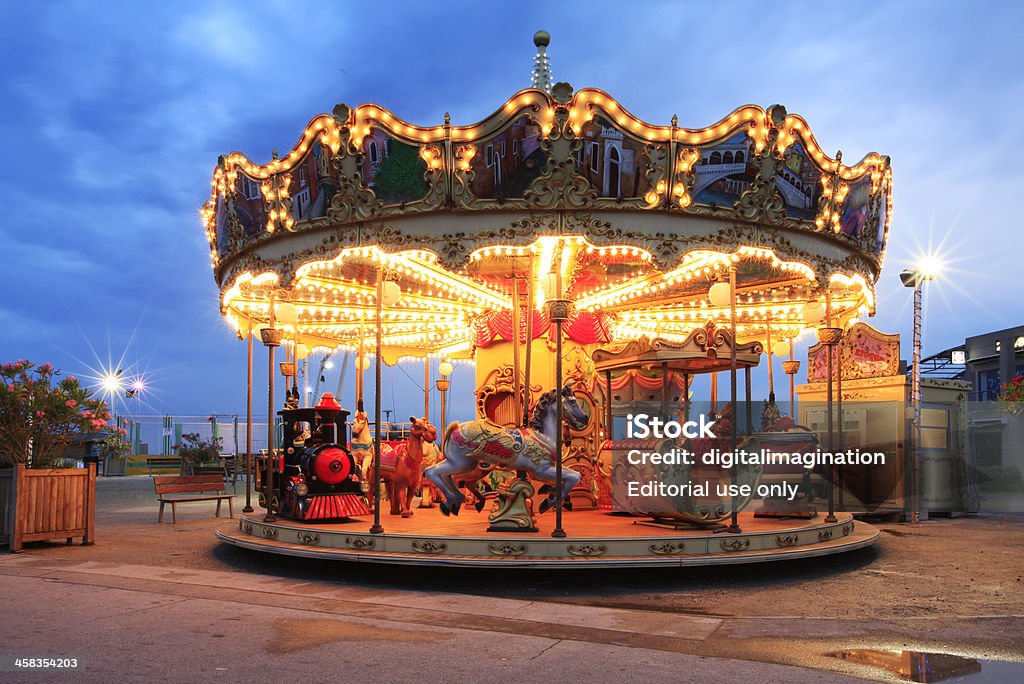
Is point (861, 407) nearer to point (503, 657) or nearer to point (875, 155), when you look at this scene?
point (875, 155)

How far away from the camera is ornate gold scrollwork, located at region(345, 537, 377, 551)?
8.62 meters

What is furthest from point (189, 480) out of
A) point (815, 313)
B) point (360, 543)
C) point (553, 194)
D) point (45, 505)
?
point (815, 313)

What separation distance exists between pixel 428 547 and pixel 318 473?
8.08 feet

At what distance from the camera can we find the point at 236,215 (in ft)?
36.1

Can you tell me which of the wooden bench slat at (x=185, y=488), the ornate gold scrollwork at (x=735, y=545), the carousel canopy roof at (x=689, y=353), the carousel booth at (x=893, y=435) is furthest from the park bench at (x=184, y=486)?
the carousel booth at (x=893, y=435)

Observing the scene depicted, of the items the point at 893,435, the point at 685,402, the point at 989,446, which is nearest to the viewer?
the point at 685,402

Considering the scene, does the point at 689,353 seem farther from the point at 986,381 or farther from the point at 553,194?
the point at 986,381

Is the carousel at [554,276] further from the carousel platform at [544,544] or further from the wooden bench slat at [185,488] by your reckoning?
the wooden bench slat at [185,488]

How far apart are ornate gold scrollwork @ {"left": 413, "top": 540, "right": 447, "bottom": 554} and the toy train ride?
2059 millimetres

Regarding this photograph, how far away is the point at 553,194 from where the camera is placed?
8922mm

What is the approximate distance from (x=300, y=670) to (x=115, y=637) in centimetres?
169

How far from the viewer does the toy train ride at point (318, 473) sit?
33.5 ft

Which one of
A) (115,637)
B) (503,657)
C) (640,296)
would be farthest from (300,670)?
(640,296)

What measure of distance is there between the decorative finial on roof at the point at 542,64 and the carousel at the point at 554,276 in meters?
0.04
